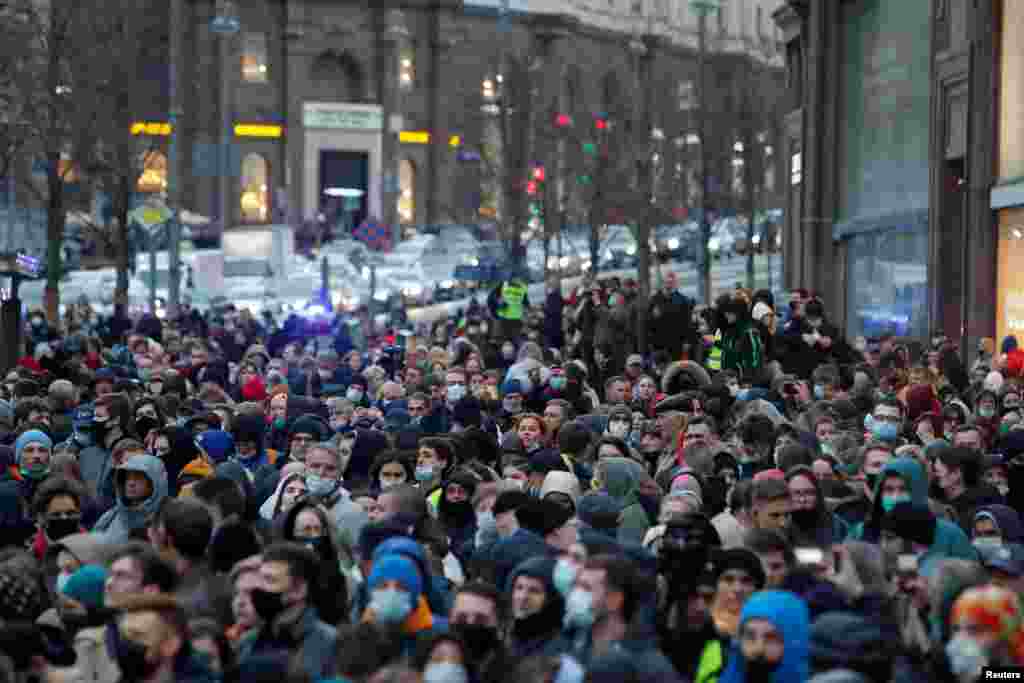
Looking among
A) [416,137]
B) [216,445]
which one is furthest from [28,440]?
[416,137]

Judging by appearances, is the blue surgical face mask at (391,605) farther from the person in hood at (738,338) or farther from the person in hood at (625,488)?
the person in hood at (738,338)

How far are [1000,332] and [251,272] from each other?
46642 millimetres

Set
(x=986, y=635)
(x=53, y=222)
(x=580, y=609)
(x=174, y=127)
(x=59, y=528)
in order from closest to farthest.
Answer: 1. (x=986, y=635)
2. (x=580, y=609)
3. (x=59, y=528)
4. (x=53, y=222)
5. (x=174, y=127)

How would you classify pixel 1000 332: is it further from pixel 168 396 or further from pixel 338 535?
Result: pixel 338 535

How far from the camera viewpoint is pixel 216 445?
14.8m

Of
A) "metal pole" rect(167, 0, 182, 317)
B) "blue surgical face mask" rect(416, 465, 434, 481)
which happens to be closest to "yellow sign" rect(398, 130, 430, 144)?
"metal pole" rect(167, 0, 182, 317)

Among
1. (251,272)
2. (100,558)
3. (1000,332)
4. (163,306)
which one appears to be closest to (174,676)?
(100,558)

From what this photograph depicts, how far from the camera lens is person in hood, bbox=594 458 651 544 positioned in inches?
477

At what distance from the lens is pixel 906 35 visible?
33344 mm

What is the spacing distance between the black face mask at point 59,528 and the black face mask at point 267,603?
11.1 ft

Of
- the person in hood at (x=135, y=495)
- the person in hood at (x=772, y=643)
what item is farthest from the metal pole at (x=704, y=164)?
the person in hood at (x=772, y=643)

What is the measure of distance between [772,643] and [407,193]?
8105 centimetres

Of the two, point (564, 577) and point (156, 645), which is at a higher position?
point (564, 577)

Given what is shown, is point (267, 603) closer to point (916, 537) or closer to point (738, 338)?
point (916, 537)
